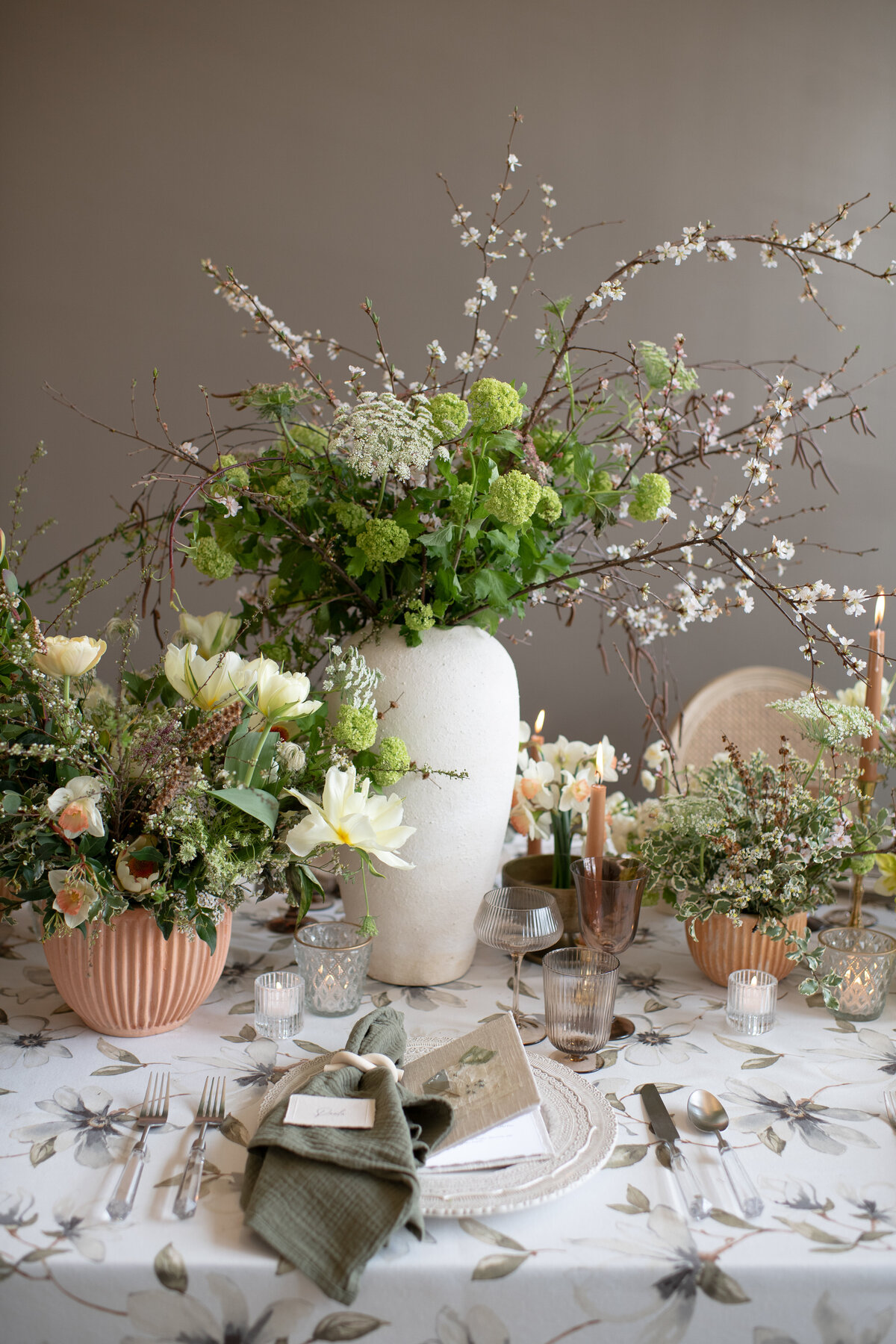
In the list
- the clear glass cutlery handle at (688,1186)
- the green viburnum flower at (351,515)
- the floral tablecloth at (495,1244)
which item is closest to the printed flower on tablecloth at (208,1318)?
the floral tablecloth at (495,1244)

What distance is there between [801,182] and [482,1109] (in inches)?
108

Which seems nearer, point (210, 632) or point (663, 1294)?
point (663, 1294)

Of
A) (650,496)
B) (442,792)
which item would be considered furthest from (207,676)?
(650,496)

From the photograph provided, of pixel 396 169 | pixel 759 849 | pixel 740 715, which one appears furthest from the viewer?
pixel 396 169

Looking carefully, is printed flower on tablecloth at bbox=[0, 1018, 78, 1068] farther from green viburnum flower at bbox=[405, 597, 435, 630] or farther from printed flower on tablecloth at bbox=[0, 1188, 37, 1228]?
green viburnum flower at bbox=[405, 597, 435, 630]

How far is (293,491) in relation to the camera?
3.51 ft

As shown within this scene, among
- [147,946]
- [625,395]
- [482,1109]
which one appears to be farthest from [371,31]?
[482,1109]

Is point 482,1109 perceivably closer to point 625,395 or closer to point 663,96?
point 625,395

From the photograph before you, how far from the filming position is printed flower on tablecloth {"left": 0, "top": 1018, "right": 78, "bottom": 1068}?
0.92 metres

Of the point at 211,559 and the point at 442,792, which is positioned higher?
the point at 211,559

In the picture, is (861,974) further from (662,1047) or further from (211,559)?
(211,559)

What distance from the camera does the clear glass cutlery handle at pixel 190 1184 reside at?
2.26 ft

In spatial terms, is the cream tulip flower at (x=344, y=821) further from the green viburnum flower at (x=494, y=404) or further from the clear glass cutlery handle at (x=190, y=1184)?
the green viburnum flower at (x=494, y=404)

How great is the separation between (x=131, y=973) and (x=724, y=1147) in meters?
0.57
